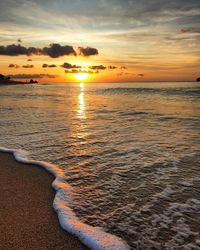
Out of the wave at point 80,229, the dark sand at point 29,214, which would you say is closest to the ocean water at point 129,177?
the wave at point 80,229

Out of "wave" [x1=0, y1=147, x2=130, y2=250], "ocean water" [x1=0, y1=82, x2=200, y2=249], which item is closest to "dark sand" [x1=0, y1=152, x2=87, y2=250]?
"wave" [x1=0, y1=147, x2=130, y2=250]

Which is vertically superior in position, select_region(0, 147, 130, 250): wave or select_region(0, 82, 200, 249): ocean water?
select_region(0, 82, 200, 249): ocean water

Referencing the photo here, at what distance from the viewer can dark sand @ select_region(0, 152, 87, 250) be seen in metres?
3.72

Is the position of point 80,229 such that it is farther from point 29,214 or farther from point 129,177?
point 129,177

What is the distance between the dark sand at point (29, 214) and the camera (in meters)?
3.72

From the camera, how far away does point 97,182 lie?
5836 millimetres

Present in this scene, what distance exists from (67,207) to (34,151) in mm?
3725

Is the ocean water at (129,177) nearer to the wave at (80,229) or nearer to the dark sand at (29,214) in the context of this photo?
the wave at (80,229)

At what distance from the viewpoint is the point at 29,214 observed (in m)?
4.42

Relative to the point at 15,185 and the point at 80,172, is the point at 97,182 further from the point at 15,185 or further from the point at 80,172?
the point at 15,185

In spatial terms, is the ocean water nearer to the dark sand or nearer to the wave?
the wave

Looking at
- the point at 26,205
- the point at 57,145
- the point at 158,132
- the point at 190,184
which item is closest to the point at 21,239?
the point at 26,205

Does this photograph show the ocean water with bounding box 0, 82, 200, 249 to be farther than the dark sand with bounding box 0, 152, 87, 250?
Yes

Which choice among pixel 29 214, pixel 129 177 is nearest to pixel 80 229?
pixel 29 214
